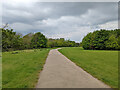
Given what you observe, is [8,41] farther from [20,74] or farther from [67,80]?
[67,80]

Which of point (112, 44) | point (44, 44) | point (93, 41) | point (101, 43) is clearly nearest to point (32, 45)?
point (44, 44)

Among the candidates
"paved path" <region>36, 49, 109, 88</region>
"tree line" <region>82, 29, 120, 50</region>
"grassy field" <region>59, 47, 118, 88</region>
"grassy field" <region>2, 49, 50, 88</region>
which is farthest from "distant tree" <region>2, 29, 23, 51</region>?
"tree line" <region>82, 29, 120, 50</region>

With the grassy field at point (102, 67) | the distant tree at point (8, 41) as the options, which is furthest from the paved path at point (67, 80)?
the distant tree at point (8, 41)

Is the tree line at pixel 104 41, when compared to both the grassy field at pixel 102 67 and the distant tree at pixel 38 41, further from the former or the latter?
the grassy field at pixel 102 67

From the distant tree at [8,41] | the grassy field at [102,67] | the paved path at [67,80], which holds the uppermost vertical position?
the distant tree at [8,41]

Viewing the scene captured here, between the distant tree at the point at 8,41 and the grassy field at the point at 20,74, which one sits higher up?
the distant tree at the point at 8,41

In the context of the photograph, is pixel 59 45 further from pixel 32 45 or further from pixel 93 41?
pixel 93 41

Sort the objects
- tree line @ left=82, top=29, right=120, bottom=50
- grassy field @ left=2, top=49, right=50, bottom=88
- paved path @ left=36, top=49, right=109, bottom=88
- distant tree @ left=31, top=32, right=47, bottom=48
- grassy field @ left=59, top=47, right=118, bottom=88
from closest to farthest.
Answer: paved path @ left=36, top=49, right=109, bottom=88 < grassy field @ left=2, top=49, right=50, bottom=88 < grassy field @ left=59, top=47, right=118, bottom=88 < tree line @ left=82, top=29, right=120, bottom=50 < distant tree @ left=31, top=32, right=47, bottom=48

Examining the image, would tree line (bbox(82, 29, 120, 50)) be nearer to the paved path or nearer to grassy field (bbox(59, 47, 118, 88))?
grassy field (bbox(59, 47, 118, 88))

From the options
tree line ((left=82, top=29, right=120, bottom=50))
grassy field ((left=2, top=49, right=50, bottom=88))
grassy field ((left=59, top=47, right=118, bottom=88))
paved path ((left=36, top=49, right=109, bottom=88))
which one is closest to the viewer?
paved path ((left=36, top=49, right=109, bottom=88))

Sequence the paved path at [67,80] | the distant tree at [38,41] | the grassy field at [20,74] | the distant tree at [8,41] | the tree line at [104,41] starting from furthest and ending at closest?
1. the distant tree at [38,41]
2. the tree line at [104,41]
3. the distant tree at [8,41]
4. the grassy field at [20,74]
5. the paved path at [67,80]

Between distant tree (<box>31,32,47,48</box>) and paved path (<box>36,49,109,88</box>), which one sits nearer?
paved path (<box>36,49,109,88</box>)

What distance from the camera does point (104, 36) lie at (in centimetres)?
4234

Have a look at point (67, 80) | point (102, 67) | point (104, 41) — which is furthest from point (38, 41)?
point (67, 80)
